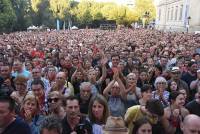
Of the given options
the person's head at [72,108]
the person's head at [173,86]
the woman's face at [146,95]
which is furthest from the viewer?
the person's head at [173,86]

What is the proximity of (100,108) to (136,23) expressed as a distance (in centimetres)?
8345

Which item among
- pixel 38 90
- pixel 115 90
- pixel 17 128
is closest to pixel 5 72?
pixel 38 90

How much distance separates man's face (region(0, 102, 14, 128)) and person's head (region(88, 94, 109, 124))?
1.53 m

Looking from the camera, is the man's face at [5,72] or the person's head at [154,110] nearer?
the person's head at [154,110]

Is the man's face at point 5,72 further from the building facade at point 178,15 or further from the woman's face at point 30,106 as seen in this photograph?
the building facade at point 178,15

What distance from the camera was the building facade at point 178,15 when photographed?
55.4 meters

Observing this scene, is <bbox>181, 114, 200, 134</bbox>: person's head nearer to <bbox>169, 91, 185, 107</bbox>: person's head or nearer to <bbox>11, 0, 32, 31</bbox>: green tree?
<bbox>169, 91, 185, 107</bbox>: person's head

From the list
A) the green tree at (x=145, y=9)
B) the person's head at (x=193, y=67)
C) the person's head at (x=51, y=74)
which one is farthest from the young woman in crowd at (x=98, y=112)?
the green tree at (x=145, y=9)

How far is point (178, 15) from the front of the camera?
69312 millimetres

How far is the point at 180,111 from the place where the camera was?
249 inches

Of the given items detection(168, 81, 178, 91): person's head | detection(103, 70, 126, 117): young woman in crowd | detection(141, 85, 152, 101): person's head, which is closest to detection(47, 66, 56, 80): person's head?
detection(103, 70, 126, 117): young woman in crowd

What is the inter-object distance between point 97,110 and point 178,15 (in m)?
65.3

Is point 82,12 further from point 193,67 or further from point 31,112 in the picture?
point 31,112

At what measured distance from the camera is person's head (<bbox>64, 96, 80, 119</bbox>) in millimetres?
5535
